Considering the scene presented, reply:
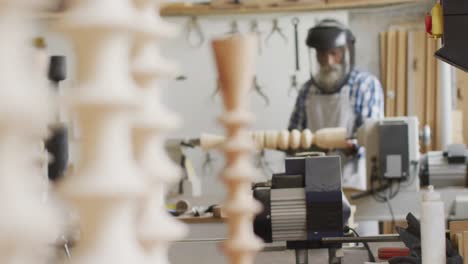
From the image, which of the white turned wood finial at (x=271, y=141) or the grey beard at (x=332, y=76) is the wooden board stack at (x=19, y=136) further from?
the grey beard at (x=332, y=76)

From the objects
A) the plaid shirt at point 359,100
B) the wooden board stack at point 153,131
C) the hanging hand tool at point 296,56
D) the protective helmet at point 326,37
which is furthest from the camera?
the hanging hand tool at point 296,56

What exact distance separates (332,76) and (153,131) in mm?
4829

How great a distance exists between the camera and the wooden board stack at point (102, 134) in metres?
0.39

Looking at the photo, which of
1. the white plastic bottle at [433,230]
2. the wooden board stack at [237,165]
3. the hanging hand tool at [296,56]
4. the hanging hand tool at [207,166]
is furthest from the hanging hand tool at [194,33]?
the wooden board stack at [237,165]

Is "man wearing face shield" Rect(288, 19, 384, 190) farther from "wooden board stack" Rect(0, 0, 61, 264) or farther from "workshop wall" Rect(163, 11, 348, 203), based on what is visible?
"wooden board stack" Rect(0, 0, 61, 264)

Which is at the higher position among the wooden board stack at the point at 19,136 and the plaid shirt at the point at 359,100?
the plaid shirt at the point at 359,100

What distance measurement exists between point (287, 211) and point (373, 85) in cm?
355

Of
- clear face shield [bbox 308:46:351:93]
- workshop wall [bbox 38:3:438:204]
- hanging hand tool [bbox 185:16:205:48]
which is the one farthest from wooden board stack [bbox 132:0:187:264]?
hanging hand tool [bbox 185:16:205:48]

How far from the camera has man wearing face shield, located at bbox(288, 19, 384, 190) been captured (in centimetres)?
509

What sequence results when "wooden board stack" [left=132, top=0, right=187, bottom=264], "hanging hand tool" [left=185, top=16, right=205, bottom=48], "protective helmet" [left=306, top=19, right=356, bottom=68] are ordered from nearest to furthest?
"wooden board stack" [left=132, top=0, right=187, bottom=264] < "protective helmet" [left=306, top=19, right=356, bottom=68] < "hanging hand tool" [left=185, top=16, right=205, bottom=48]

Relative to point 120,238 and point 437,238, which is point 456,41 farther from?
point 120,238

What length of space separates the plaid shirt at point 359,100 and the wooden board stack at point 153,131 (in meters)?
4.60

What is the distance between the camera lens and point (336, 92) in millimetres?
5270

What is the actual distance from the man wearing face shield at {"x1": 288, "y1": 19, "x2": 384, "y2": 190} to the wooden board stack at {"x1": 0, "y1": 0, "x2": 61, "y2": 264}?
4710 mm
